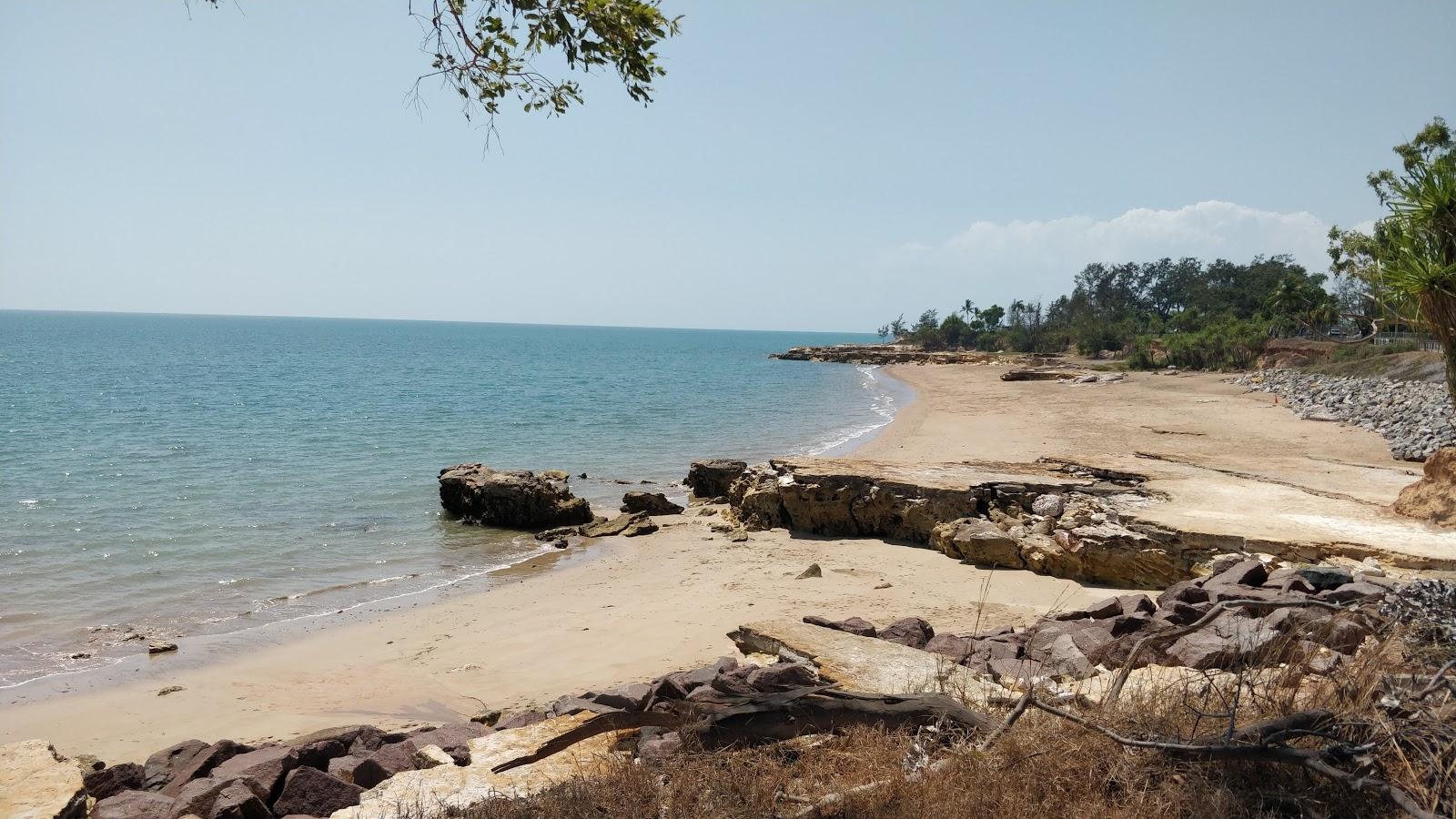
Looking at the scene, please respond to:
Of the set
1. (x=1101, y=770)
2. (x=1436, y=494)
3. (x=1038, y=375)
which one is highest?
(x=1436, y=494)

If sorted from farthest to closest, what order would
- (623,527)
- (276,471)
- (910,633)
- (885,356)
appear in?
1. (885,356)
2. (276,471)
3. (623,527)
4. (910,633)

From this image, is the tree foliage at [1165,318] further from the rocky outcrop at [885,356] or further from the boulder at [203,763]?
the boulder at [203,763]

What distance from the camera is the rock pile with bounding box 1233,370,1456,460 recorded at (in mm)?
19000

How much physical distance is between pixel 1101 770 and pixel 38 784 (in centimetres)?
591

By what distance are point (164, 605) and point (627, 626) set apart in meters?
7.04

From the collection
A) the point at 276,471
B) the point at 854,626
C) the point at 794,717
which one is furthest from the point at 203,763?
the point at 276,471

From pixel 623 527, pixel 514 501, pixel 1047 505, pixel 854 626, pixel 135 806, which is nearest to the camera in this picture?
pixel 135 806

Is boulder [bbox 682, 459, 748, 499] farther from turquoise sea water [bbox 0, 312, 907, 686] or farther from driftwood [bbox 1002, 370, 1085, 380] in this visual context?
driftwood [bbox 1002, 370, 1085, 380]

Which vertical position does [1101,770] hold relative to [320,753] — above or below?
above

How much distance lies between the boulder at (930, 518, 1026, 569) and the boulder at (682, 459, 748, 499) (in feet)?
24.6

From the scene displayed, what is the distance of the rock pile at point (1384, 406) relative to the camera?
19.0 meters

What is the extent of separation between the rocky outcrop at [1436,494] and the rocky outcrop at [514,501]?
46.1ft

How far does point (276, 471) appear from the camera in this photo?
2302 centimetres

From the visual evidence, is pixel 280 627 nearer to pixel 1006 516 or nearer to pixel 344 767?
pixel 344 767
